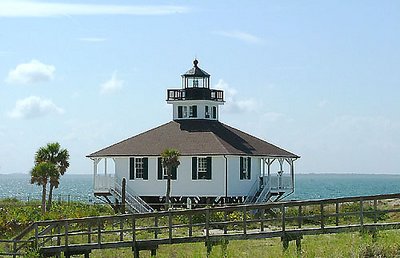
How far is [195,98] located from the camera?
53188 millimetres

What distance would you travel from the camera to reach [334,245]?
26969 mm

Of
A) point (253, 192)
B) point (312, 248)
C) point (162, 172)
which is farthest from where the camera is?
point (253, 192)

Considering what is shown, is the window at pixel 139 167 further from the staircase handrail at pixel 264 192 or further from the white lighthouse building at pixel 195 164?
the staircase handrail at pixel 264 192

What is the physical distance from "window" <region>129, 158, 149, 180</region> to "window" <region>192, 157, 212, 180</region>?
2.75 meters

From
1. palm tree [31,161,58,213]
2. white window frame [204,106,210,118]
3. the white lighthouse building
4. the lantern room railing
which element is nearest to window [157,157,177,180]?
the white lighthouse building

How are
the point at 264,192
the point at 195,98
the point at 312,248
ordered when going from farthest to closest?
the point at 195,98 → the point at 264,192 → the point at 312,248

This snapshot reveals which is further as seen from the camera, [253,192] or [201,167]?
[253,192]

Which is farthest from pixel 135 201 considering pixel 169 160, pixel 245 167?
pixel 245 167

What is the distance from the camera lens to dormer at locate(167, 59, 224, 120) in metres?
53.3

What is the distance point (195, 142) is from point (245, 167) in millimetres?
3089

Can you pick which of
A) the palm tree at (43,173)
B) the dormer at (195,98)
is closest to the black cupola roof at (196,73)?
the dormer at (195,98)

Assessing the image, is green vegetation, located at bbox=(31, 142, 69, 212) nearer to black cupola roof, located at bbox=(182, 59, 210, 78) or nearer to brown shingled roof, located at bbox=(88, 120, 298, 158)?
brown shingled roof, located at bbox=(88, 120, 298, 158)

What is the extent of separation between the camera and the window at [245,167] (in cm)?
4988

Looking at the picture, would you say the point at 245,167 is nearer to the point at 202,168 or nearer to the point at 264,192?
the point at 264,192
